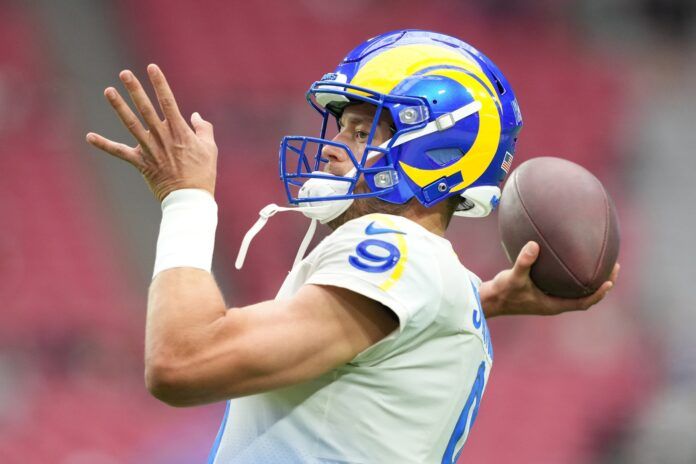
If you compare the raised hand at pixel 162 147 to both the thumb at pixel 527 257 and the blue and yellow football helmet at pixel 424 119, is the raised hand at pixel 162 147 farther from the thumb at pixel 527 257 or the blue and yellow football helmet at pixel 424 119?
the thumb at pixel 527 257

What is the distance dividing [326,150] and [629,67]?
629cm

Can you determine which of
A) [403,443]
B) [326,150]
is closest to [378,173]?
[326,150]

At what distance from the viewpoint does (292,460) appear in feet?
6.89

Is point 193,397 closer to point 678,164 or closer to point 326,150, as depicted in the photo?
point 326,150

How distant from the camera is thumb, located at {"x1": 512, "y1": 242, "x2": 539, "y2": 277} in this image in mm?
2570

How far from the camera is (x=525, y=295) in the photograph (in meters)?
2.70

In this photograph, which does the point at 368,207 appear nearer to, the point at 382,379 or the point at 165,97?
the point at 382,379

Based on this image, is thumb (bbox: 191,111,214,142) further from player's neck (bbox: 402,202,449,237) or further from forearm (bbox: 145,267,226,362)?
player's neck (bbox: 402,202,449,237)

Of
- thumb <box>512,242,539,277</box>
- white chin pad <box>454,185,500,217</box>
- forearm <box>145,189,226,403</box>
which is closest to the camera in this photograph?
forearm <box>145,189,226,403</box>

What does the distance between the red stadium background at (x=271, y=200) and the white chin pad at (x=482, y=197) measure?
4061 millimetres

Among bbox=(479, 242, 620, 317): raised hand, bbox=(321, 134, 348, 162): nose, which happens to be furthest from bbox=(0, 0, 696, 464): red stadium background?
bbox=(321, 134, 348, 162): nose

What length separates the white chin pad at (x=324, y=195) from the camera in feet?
7.75

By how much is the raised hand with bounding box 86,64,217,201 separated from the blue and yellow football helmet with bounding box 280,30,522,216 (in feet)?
0.90

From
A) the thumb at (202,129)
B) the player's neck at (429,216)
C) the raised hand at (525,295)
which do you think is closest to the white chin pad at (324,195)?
the player's neck at (429,216)
